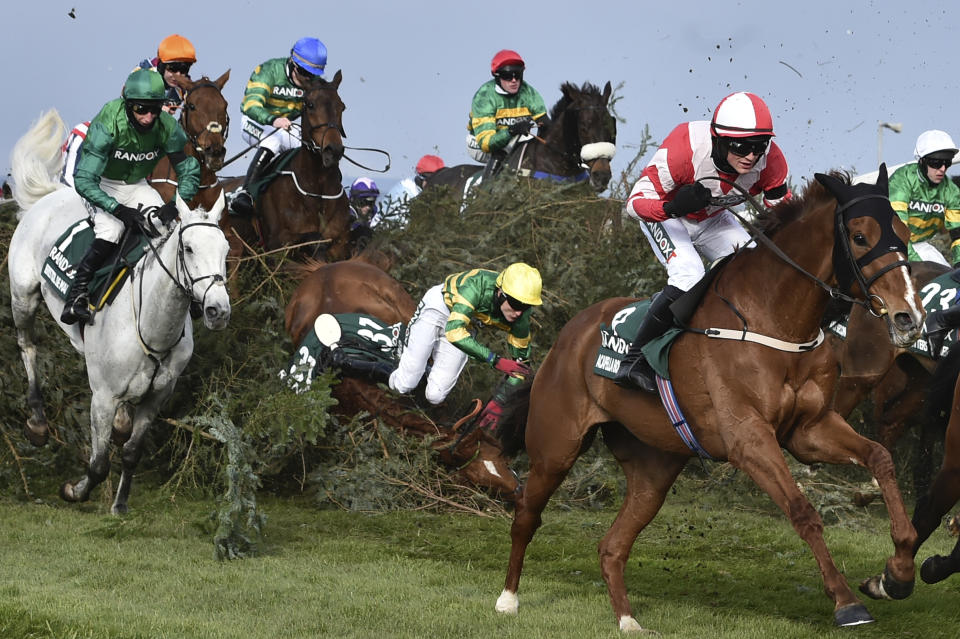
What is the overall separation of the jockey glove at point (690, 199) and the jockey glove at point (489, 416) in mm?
3382

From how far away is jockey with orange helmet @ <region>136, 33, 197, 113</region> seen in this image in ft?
37.6

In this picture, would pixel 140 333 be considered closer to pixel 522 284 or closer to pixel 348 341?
pixel 348 341

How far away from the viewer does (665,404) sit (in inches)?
227

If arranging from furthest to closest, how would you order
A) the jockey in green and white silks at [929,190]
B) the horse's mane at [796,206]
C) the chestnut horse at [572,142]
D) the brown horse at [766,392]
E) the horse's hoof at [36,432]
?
the chestnut horse at [572,142], the jockey in green and white silks at [929,190], the horse's hoof at [36,432], the horse's mane at [796,206], the brown horse at [766,392]

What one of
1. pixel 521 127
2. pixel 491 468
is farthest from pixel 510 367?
pixel 521 127

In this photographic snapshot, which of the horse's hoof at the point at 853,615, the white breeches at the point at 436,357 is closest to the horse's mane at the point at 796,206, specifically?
the horse's hoof at the point at 853,615

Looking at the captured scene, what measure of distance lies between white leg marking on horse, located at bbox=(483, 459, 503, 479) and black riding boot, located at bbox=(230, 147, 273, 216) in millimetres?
3785

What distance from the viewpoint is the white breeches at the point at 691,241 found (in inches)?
237

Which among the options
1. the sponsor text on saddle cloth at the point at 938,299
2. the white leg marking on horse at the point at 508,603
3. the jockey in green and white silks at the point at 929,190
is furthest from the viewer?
the jockey in green and white silks at the point at 929,190

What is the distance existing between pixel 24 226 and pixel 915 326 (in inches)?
283

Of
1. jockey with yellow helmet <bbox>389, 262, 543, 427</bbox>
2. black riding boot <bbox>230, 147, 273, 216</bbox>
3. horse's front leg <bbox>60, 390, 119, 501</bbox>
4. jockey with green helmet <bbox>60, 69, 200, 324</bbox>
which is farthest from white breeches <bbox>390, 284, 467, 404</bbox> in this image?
black riding boot <bbox>230, 147, 273, 216</bbox>

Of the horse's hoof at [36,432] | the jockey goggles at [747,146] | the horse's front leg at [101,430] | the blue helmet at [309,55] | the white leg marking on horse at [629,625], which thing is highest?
the blue helmet at [309,55]

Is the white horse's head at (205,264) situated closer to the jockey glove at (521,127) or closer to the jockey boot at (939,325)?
the jockey boot at (939,325)

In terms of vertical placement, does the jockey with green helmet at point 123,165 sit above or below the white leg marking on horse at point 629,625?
above
